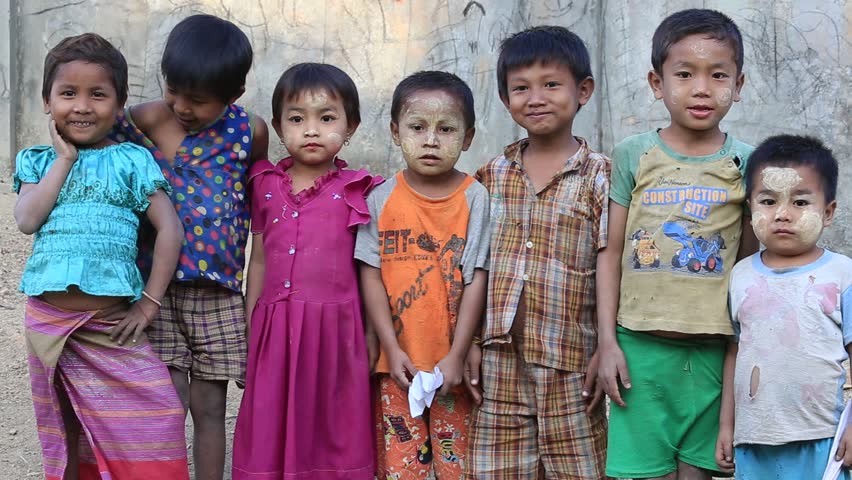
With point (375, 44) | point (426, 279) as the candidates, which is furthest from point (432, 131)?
point (375, 44)

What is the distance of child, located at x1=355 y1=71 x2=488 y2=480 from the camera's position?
2.80 meters

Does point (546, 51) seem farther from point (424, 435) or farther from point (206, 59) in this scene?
point (424, 435)

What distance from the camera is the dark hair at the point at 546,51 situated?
111 inches

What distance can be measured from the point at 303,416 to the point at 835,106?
199 inches

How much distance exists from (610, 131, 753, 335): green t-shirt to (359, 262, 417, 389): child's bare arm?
69cm

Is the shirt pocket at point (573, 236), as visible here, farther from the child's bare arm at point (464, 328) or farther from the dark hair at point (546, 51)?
the dark hair at point (546, 51)

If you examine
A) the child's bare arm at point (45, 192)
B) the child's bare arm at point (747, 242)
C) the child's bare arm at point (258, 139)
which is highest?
the child's bare arm at point (258, 139)

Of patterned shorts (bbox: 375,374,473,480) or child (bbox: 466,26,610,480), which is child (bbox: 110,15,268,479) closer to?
patterned shorts (bbox: 375,374,473,480)

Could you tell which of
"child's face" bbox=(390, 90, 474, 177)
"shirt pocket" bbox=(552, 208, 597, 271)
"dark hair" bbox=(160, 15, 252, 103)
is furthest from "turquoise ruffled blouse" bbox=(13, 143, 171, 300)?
"shirt pocket" bbox=(552, 208, 597, 271)

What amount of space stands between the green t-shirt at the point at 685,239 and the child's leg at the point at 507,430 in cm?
38

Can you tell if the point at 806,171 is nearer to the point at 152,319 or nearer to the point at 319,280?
the point at 319,280

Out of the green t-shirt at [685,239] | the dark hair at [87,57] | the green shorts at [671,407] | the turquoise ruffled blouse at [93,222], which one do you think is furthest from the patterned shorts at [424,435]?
the dark hair at [87,57]

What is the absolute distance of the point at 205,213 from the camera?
114 inches

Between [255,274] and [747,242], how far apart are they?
62.5 inches
